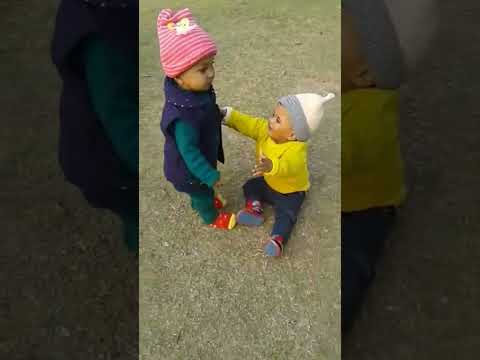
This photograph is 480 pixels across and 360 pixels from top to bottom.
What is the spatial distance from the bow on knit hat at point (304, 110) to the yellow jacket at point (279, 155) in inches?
2.1

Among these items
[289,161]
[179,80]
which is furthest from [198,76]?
[289,161]

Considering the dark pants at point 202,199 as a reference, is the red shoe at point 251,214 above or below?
below

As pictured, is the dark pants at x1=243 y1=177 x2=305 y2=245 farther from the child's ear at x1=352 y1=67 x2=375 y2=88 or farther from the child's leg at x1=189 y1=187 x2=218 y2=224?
the child's ear at x1=352 y1=67 x2=375 y2=88

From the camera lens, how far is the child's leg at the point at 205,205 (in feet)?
3.17

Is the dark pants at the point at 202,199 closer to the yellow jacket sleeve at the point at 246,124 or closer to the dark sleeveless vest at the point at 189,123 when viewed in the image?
the dark sleeveless vest at the point at 189,123

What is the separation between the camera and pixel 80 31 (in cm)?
64

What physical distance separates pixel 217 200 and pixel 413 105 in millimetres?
492

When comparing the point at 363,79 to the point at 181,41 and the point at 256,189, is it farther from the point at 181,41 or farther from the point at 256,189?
the point at 256,189

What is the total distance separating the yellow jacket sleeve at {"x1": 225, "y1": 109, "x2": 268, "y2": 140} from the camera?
971mm

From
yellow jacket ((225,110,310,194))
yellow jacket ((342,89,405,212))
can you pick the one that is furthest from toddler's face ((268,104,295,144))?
yellow jacket ((342,89,405,212))

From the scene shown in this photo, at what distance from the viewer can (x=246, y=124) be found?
38.5 inches

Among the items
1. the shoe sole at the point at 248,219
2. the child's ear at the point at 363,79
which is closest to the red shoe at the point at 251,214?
the shoe sole at the point at 248,219

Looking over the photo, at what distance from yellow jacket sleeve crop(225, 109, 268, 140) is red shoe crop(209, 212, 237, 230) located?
17 cm

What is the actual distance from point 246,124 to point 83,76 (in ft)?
1.24
